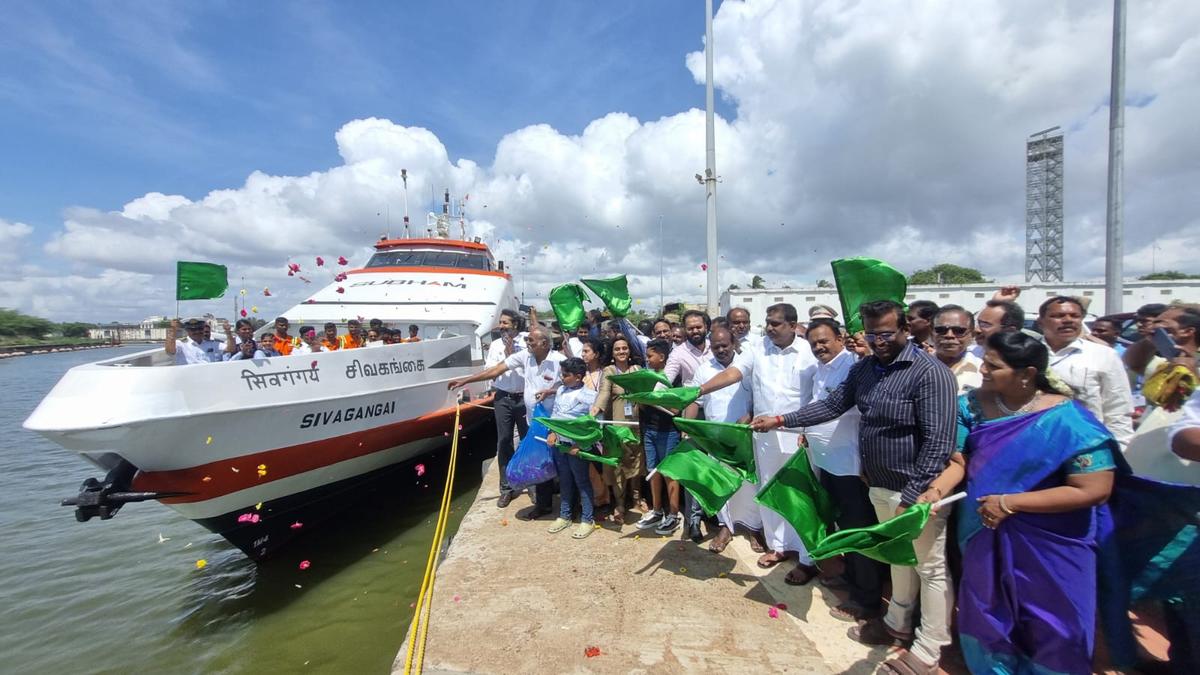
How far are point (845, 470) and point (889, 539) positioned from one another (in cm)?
71

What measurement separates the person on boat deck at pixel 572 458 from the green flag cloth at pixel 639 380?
0.36 meters

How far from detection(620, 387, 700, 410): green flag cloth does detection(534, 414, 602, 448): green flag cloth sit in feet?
1.49

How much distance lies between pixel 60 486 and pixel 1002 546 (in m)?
13.6

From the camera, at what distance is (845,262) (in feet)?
10.4

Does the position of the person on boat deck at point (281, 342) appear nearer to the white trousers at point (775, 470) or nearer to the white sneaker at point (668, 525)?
the white sneaker at point (668, 525)

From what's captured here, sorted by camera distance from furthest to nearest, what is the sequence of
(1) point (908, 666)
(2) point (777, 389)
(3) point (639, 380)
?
(3) point (639, 380) < (2) point (777, 389) < (1) point (908, 666)

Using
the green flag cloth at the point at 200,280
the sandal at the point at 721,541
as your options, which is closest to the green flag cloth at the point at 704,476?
the sandal at the point at 721,541

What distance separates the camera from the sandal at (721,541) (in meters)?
3.88

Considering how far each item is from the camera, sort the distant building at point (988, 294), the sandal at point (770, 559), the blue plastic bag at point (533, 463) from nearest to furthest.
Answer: the sandal at point (770, 559)
the blue plastic bag at point (533, 463)
the distant building at point (988, 294)

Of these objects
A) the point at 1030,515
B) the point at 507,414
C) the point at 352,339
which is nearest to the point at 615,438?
the point at 507,414

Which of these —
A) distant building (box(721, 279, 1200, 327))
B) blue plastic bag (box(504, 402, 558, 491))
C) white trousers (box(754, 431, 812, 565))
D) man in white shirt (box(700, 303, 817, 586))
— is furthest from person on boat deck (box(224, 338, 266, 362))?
distant building (box(721, 279, 1200, 327))

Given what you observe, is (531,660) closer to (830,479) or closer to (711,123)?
(830,479)

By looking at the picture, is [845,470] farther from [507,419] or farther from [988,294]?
[988,294]

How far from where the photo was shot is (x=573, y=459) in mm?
4520
